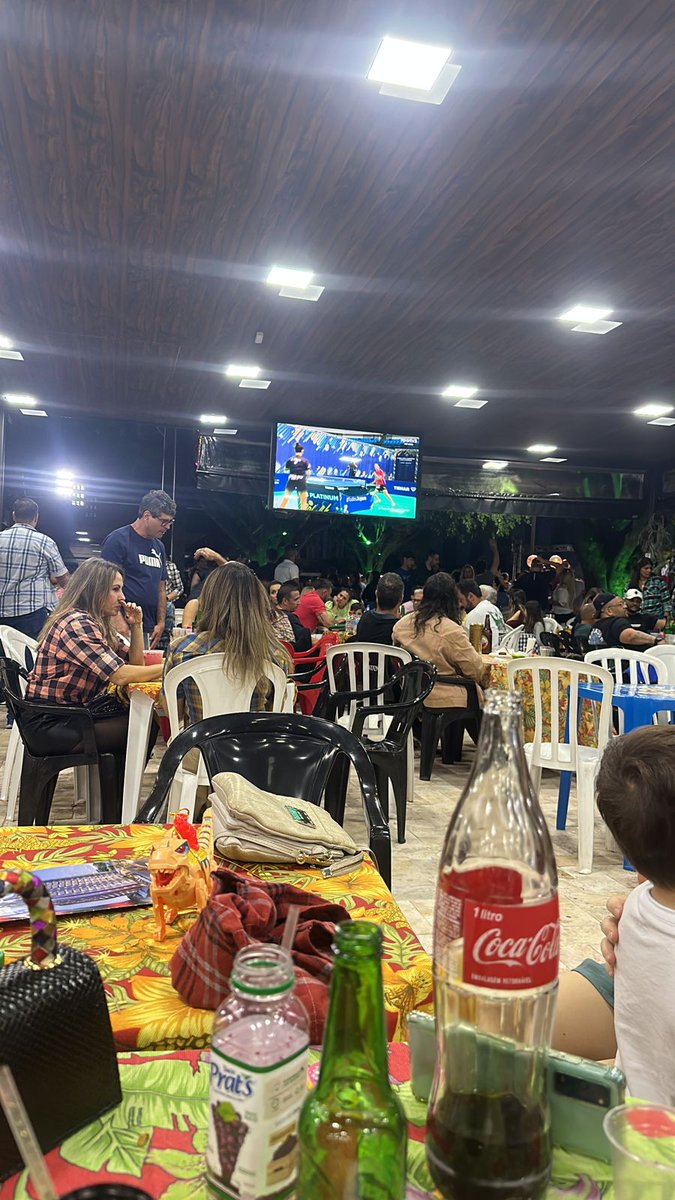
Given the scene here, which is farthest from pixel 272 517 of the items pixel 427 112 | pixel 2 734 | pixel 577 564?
pixel 427 112

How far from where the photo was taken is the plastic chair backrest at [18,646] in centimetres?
461

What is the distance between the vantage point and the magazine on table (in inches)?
46.1

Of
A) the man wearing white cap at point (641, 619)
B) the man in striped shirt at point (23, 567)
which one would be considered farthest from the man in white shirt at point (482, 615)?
the man in striped shirt at point (23, 567)

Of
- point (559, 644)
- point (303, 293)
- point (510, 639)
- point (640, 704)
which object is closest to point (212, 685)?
point (640, 704)

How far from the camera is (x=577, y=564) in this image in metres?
12.8

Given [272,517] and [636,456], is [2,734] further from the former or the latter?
[636,456]

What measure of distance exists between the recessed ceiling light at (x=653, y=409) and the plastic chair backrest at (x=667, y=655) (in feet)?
11.6

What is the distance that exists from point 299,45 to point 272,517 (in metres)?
9.05

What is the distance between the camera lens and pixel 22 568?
662 centimetres

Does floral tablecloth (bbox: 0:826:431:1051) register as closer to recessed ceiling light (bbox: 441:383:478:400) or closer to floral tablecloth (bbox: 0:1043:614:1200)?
floral tablecloth (bbox: 0:1043:614:1200)

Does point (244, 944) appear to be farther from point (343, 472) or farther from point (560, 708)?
point (343, 472)

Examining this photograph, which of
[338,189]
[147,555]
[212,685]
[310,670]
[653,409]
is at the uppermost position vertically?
[338,189]

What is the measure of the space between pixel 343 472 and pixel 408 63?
5.62m

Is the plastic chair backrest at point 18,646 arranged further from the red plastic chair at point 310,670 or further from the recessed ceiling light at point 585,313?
the recessed ceiling light at point 585,313
